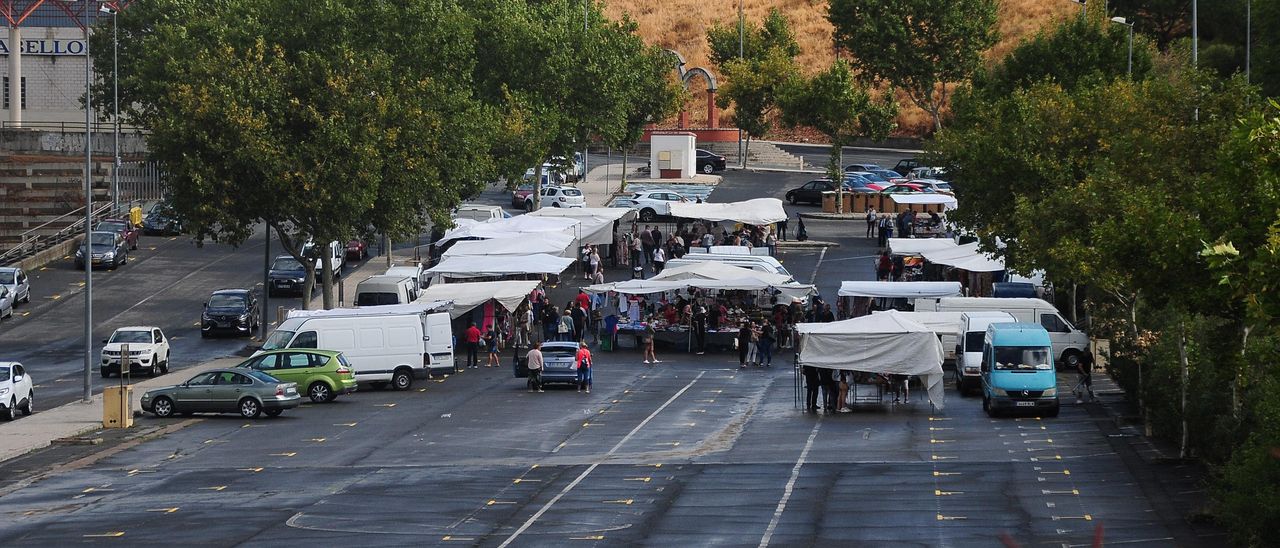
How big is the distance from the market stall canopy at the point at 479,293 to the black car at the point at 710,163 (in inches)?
1956

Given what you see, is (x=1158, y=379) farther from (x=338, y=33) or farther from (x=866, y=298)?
(x=338, y=33)

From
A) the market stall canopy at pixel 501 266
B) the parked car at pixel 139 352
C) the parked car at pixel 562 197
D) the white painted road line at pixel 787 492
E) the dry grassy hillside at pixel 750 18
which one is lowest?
the white painted road line at pixel 787 492

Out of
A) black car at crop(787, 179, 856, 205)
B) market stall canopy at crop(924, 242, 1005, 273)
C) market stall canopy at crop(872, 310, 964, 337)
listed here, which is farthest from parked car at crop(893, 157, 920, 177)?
market stall canopy at crop(872, 310, 964, 337)

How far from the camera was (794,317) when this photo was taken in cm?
4781

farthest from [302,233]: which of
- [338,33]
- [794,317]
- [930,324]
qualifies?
[930,324]

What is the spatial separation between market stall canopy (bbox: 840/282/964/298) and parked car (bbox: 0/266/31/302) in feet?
95.6

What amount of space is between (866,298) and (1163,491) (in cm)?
2375

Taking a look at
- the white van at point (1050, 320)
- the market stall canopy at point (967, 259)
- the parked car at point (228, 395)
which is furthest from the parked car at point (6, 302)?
the white van at point (1050, 320)

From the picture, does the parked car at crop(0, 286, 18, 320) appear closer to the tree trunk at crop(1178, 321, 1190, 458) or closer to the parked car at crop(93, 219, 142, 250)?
the parked car at crop(93, 219, 142, 250)

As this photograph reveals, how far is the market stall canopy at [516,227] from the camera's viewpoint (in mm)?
59438

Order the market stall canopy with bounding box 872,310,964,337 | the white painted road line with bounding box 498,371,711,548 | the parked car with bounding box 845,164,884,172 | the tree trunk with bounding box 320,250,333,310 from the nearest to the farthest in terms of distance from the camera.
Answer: the white painted road line with bounding box 498,371,711,548
the market stall canopy with bounding box 872,310,964,337
the tree trunk with bounding box 320,250,333,310
the parked car with bounding box 845,164,884,172

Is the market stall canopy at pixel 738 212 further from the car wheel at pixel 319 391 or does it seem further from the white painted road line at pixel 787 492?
the white painted road line at pixel 787 492

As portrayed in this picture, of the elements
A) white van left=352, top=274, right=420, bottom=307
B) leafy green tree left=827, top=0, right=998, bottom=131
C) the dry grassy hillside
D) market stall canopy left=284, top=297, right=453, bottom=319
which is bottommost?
market stall canopy left=284, top=297, right=453, bottom=319

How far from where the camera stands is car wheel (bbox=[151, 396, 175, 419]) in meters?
36.5
